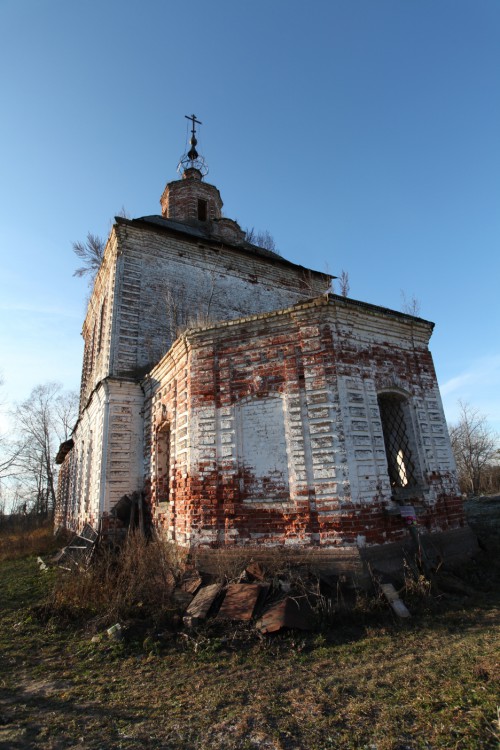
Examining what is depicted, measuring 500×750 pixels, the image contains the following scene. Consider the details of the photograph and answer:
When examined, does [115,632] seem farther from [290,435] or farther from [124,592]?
[290,435]

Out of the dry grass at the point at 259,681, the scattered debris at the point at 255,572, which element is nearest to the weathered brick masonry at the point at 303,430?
the scattered debris at the point at 255,572

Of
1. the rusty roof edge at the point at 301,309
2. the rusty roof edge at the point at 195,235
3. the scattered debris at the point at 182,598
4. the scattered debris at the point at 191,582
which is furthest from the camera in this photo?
the rusty roof edge at the point at 195,235

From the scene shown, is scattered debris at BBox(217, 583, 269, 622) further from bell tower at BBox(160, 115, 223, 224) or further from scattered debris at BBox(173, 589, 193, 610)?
bell tower at BBox(160, 115, 223, 224)

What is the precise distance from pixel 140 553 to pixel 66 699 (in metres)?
2.70

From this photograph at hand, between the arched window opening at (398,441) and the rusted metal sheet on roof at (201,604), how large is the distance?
378 cm

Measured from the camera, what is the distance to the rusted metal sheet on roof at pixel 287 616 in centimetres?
513

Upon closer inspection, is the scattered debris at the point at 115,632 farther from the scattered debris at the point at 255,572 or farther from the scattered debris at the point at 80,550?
the scattered debris at the point at 80,550

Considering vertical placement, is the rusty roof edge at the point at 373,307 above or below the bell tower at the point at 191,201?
below

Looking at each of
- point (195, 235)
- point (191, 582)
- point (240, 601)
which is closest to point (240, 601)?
point (240, 601)

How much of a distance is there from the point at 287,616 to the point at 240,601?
0.75 meters

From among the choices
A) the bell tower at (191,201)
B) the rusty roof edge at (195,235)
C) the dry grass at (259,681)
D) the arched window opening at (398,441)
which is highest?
the bell tower at (191,201)

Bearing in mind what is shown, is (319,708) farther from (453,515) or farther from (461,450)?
(461,450)

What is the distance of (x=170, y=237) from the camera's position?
13070 mm

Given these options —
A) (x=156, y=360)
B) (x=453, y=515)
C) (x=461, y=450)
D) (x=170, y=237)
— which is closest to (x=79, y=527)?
(x=156, y=360)
